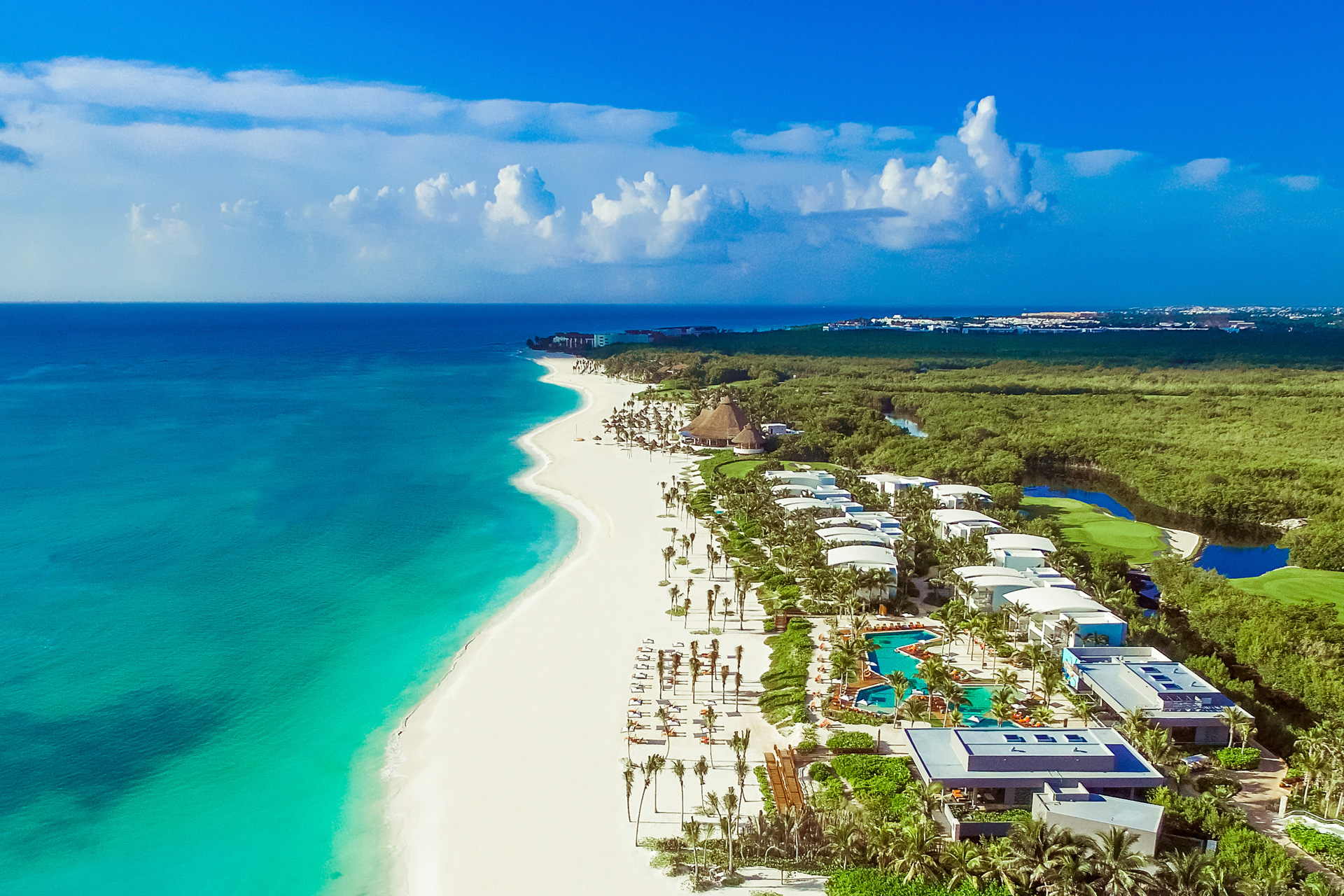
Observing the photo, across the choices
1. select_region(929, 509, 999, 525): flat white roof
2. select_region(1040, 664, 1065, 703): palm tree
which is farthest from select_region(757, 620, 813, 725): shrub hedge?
select_region(929, 509, 999, 525): flat white roof

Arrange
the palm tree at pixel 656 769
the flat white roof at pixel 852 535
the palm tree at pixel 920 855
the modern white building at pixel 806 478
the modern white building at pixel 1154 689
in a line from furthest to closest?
the modern white building at pixel 806 478
the flat white roof at pixel 852 535
the modern white building at pixel 1154 689
the palm tree at pixel 656 769
the palm tree at pixel 920 855

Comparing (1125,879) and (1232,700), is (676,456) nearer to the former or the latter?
(1232,700)

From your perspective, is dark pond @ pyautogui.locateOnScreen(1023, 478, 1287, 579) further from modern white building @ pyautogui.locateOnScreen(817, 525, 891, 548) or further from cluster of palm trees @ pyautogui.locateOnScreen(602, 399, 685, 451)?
cluster of palm trees @ pyautogui.locateOnScreen(602, 399, 685, 451)

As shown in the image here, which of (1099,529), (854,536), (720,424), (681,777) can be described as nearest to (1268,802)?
(681,777)

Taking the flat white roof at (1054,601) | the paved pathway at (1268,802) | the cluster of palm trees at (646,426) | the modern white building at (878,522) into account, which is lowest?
the paved pathway at (1268,802)

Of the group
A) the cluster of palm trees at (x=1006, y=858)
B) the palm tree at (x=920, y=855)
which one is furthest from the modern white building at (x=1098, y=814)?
the palm tree at (x=920, y=855)

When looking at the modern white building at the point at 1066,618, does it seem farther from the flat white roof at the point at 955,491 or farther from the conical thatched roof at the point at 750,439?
A: the conical thatched roof at the point at 750,439
